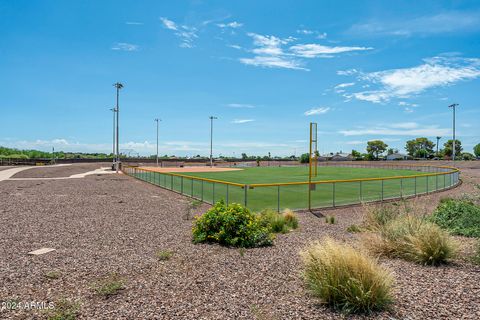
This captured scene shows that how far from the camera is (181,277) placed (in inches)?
256

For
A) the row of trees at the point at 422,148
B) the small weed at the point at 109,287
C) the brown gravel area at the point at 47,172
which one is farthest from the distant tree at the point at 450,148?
the small weed at the point at 109,287

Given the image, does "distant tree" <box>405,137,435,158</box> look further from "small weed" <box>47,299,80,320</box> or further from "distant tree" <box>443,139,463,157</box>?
"small weed" <box>47,299,80,320</box>

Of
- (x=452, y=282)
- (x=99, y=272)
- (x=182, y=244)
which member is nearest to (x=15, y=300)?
(x=99, y=272)

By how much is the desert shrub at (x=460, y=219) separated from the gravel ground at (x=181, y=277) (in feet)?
11.5

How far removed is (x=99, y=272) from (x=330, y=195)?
67.1 feet

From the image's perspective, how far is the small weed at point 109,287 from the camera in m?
5.60

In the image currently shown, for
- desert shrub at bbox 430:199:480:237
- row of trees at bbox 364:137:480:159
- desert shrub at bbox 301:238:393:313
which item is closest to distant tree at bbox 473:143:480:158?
row of trees at bbox 364:137:480:159

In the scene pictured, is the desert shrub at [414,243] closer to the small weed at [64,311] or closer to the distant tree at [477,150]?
the small weed at [64,311]

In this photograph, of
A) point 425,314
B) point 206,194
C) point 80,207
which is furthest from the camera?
point 206,194

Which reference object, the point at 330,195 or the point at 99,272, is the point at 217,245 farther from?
the point at 330,195

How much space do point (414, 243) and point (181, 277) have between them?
5.18 m

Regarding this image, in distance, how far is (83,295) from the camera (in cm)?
557

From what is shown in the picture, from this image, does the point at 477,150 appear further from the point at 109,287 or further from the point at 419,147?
the point at 109,287

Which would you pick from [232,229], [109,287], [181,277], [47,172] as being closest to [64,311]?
[109,287]
